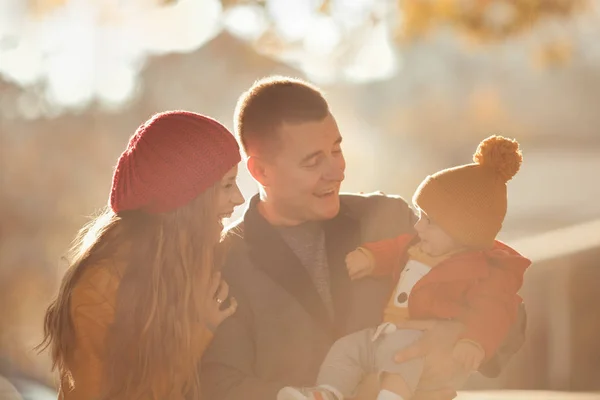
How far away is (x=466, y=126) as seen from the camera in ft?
11.6

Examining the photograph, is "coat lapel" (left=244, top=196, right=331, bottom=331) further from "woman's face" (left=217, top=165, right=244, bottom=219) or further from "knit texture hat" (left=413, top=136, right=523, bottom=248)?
"knit texture hat" (left=413, top=136, right=523, bottom=248)

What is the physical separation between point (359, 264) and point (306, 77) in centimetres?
166

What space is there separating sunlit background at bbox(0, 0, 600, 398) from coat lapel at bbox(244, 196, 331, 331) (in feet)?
4.98

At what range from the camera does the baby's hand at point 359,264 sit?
5.56 ft

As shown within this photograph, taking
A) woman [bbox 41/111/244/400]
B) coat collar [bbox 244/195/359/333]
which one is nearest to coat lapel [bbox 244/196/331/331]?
coat collar [bbox 244/195/359/333]

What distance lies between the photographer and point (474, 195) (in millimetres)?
1642

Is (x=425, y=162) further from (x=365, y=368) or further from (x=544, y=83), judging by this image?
(x=365, y=368)

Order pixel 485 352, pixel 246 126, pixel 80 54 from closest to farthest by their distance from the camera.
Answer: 1. pixel 485 352
2. pixel 246 126
3. pixel 80 54

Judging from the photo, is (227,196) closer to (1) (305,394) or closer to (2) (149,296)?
(2) (149,296)

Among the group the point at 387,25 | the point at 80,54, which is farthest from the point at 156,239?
the point at 387,25

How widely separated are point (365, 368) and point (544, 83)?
215cm

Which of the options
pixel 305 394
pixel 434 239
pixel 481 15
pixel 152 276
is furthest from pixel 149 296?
pixel 481 15

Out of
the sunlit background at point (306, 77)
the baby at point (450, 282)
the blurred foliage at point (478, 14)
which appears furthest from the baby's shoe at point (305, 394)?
the blurred foliage at point (478, 14)

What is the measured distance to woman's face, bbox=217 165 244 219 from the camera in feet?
5.34
